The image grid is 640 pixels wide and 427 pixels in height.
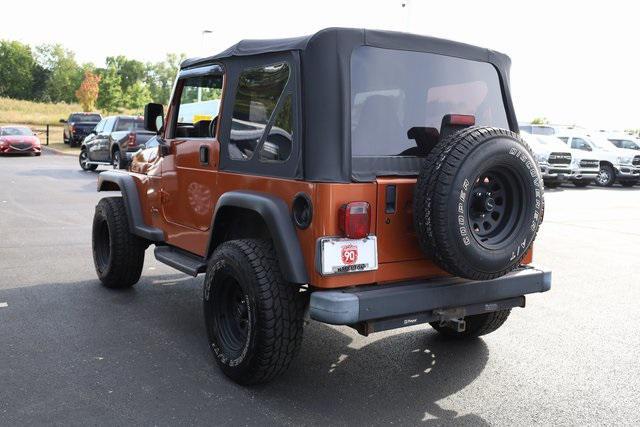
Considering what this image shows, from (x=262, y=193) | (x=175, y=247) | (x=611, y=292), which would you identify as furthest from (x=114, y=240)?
(x=611, y=292)

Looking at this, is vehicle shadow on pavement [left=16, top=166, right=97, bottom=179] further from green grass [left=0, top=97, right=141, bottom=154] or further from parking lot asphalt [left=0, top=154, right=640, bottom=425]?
green grass [left=0, top=97, right=141, bottom=154]

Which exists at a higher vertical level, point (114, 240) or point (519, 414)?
point (114, 240)

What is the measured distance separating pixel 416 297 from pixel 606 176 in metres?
21.7

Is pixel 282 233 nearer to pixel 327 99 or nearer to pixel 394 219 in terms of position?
pixel 394 219

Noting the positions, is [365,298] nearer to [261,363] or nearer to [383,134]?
[261,363]

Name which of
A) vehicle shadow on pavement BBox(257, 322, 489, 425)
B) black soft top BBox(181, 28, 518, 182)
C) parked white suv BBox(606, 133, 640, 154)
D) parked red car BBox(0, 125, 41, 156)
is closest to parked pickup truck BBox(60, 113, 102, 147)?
parked red car BBox(0, 125, 41, 156)

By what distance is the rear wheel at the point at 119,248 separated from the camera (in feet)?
19.0

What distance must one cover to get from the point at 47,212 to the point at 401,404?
29.5 ft

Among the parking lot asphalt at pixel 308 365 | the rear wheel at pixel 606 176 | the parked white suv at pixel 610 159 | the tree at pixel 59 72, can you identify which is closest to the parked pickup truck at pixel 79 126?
the parked white suv at pixel 610 159

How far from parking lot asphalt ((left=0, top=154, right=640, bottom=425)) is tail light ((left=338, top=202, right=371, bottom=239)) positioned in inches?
39.8

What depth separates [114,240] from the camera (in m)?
5.78

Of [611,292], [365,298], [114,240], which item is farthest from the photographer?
[611,292]

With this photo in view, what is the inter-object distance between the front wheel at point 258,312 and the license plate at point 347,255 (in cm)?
39

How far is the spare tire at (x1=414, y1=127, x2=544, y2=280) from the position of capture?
11.0 feet
